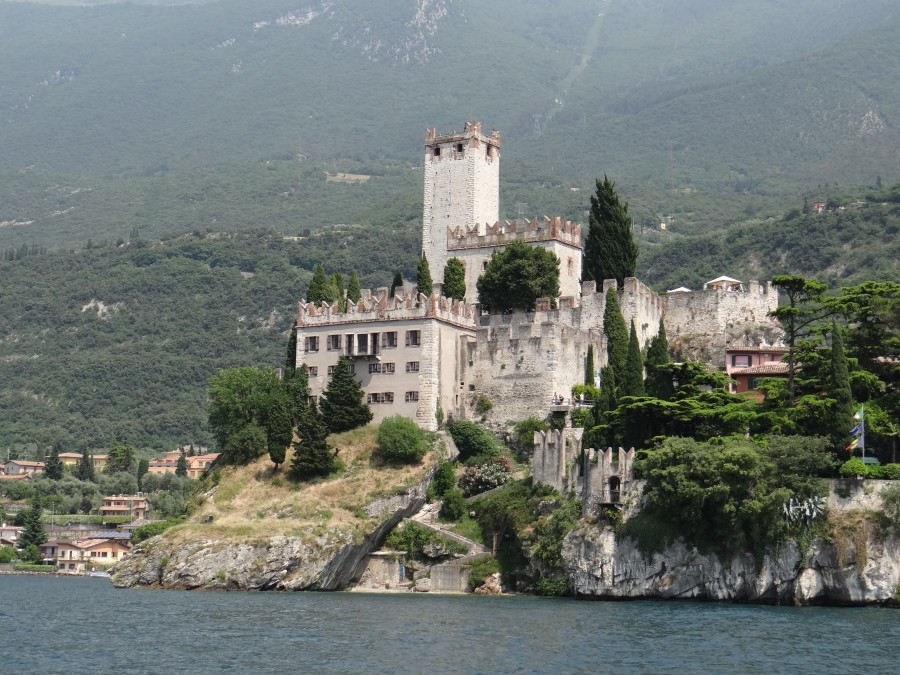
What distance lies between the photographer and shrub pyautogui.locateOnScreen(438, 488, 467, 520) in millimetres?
84375

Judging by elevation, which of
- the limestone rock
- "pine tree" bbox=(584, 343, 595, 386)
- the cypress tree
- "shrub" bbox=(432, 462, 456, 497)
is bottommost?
the limestone rock

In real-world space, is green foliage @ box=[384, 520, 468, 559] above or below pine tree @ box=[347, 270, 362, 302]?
below

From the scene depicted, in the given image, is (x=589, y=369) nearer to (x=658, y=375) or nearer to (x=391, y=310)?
(x=658, y=375)

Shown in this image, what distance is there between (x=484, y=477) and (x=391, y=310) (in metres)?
11.8

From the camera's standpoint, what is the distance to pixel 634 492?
75.8 meters

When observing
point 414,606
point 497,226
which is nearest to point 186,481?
point 497,226

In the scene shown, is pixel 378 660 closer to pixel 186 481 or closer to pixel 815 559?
pixel 815 559

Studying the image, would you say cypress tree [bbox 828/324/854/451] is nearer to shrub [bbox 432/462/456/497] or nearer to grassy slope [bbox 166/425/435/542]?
shrub [bbox 432/462/456/497]

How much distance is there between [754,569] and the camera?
72.4 meters

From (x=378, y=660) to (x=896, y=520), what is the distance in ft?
88.1

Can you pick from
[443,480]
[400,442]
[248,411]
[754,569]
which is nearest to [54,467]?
[248,411]

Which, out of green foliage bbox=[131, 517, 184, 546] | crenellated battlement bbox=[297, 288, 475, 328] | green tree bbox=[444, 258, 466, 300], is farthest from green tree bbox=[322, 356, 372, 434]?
green foliage bbox=[131, 517, 184, 546]

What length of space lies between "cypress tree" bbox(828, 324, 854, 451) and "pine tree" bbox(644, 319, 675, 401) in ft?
30.8

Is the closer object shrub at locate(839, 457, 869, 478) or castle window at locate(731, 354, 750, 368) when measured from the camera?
shrub at locate(839, 457, 869, 478)
